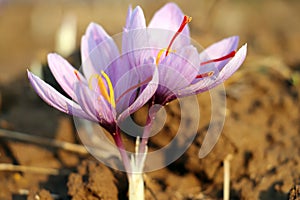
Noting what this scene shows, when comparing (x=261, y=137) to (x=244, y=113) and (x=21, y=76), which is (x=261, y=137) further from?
(x=21, y=76)

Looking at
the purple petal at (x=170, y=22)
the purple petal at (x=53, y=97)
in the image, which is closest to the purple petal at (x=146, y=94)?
the purple petal at (x=53, y=97)

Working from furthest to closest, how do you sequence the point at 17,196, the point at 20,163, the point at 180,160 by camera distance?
1. the point at 20,163
2. the point at 180,160
3. the point at 17,196

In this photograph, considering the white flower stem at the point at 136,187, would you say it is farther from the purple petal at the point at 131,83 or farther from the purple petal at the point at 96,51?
the purple petal at the point at 96,51

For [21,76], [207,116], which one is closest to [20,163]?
[207,116]

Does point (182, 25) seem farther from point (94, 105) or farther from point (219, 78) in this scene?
point (94, 105)

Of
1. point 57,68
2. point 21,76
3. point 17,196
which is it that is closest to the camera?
point 57,68

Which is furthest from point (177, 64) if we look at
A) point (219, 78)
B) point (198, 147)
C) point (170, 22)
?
point (198, 147)
